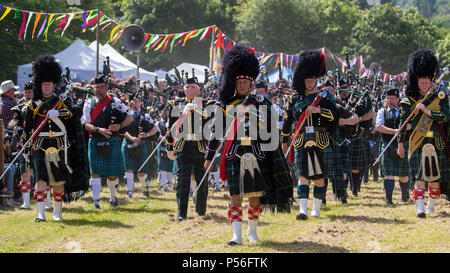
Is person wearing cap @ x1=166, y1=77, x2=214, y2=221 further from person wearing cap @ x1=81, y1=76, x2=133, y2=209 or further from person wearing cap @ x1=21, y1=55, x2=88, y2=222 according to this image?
person wearing cap @ x1=21, y1=55, x2=88, y2=222

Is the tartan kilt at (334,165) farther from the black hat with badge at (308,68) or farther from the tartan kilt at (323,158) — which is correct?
the black hat with badge at (308,68)

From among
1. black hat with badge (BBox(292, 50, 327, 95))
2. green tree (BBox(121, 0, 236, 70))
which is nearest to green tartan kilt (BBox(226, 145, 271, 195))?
black hat with badge (BBox(292, 50, 327, 95))

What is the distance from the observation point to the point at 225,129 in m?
6.92

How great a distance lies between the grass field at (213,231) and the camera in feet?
21.9

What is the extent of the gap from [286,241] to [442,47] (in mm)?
44253

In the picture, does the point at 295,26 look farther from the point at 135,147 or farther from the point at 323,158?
the point at 323,158

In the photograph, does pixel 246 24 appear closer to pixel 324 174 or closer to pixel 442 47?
pixel 442 47

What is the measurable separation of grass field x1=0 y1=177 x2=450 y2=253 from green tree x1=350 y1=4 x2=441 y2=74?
125 ft

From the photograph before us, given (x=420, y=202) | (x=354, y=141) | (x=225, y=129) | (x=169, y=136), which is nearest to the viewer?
(x=225, y=129)

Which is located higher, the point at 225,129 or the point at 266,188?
the point at 225,129

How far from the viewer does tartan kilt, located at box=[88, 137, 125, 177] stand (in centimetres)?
1010

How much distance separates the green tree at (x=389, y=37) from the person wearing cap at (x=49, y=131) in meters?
40.9

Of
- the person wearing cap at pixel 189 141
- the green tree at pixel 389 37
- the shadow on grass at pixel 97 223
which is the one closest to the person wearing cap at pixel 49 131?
the shadow on grass at pixel 97 223

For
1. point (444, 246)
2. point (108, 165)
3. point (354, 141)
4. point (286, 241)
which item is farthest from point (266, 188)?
point (354, 141)
